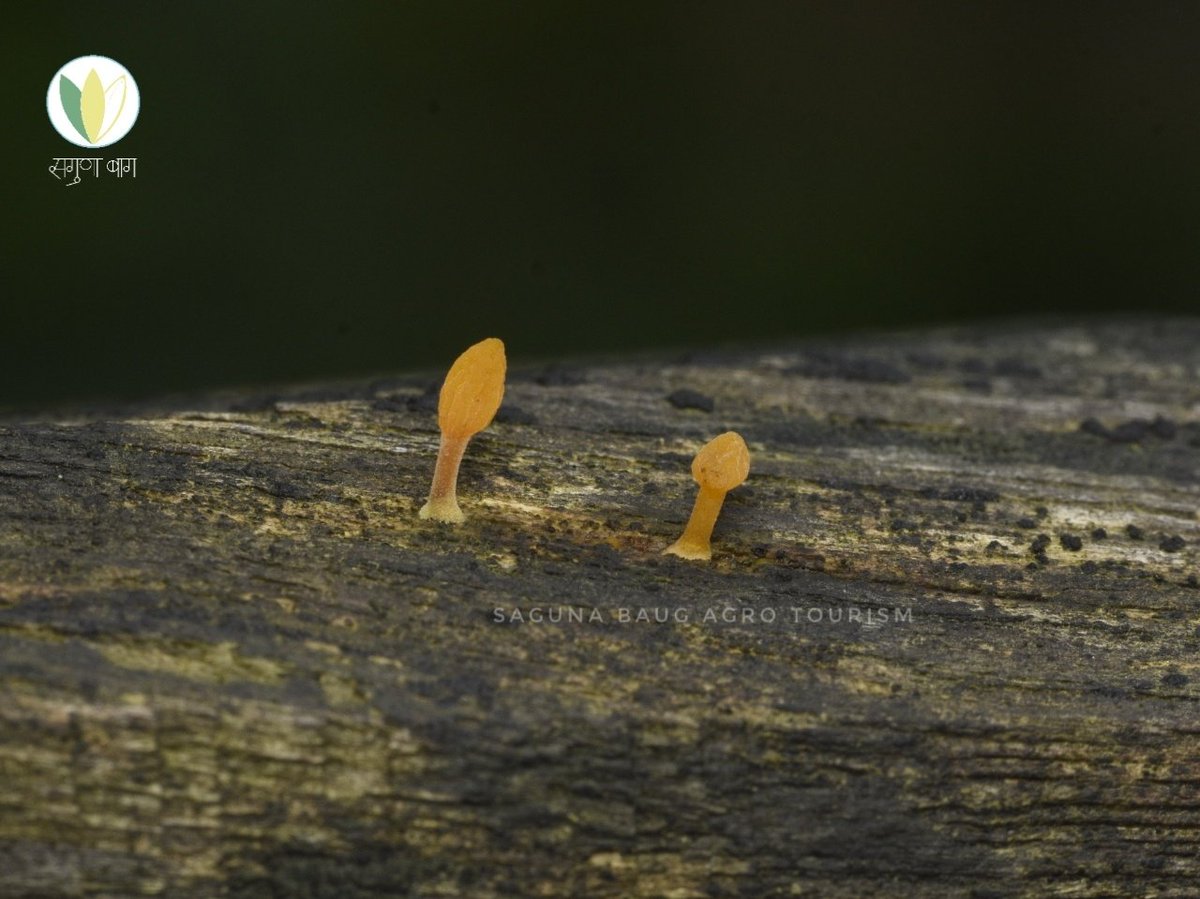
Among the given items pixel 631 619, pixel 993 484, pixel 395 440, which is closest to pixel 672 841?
pixel 631 619

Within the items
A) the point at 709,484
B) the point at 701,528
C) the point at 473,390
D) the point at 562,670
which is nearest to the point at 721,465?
the point at 709,484

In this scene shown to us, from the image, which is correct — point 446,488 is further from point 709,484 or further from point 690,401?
point 690,401

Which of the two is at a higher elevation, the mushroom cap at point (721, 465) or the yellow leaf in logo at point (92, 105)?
the yellow leaf in logo at point (92, 105)

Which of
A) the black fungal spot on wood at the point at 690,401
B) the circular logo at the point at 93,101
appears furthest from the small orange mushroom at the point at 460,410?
the circular logo at the point at 93,101

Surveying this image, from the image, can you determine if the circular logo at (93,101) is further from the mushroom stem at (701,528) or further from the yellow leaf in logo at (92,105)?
the mushroom stem at (701,528)

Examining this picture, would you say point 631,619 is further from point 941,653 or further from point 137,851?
point 137,851

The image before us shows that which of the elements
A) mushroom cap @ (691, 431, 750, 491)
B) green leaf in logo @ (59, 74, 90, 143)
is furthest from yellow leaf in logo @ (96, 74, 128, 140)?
mushroom cap @ (691, 431, 750, 491)
